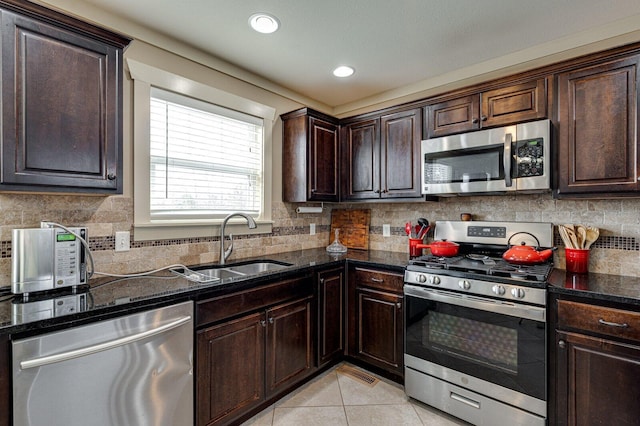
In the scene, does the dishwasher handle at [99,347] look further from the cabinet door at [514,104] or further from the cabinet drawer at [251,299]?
the cabinet door at [514,104]

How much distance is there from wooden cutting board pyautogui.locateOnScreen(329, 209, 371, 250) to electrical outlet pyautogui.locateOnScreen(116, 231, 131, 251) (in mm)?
2026

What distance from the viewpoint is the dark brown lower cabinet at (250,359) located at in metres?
1.76

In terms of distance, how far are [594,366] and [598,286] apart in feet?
1.38

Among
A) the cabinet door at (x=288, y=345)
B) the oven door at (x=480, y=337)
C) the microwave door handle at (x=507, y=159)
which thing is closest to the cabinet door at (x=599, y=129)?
the microwave door handle at (x=507, y=159)

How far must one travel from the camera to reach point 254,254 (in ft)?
9.11

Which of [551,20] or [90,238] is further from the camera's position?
[551,20]

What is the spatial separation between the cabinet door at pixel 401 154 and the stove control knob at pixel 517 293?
106cm

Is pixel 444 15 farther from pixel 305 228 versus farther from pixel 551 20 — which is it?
pixel 305 228

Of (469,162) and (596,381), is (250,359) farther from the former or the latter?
(469,162)

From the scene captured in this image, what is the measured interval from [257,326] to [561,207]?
2272 millimetres

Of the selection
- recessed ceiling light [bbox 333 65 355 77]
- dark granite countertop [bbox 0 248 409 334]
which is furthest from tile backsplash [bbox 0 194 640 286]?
recessed ceiling light [bbox 333 65 355 77]

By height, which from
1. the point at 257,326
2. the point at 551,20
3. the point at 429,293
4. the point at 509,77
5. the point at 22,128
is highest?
the point at 551,20

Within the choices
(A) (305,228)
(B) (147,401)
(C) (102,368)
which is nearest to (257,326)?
(B) (147,401)

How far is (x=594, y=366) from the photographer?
5.34ft
